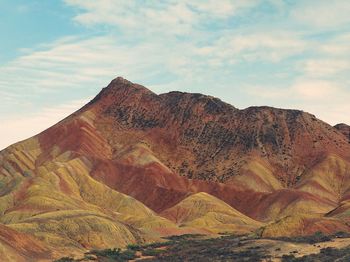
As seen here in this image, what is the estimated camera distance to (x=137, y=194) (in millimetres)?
188875

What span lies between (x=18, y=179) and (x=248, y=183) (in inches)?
3209

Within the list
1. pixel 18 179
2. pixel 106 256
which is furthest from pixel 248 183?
pixel 106 256

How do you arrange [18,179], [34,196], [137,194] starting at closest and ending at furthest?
[34,196]
[18,179]
[137,194]

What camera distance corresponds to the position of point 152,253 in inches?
3890

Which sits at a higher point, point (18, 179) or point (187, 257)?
A: point (18, 179)

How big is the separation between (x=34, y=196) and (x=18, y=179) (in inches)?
858

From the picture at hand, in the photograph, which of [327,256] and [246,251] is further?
[246,251]

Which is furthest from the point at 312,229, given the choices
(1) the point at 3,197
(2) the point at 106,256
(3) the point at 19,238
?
(1) the point at 3,197

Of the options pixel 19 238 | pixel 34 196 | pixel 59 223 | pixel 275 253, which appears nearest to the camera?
pixel 275 253

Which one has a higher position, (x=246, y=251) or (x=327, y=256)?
(x=327, y=256)

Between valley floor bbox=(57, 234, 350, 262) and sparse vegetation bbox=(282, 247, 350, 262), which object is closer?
sparse vegetation bbox=(282, 247, 350, 262)

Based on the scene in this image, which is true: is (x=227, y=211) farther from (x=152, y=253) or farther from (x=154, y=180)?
(x=152, y=253)

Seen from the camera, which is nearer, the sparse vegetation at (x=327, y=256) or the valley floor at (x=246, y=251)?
the sparse vegetation at (x=327, y=256)

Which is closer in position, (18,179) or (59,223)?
(59,223)
